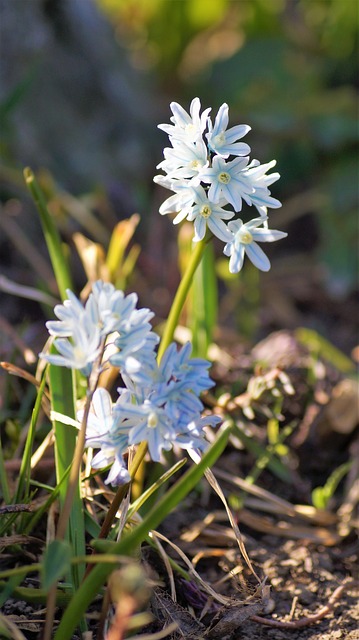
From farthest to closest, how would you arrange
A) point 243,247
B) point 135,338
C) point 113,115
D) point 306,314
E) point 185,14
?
1. point 185,14
2. point 113,115
3. point 306,314
4. point 243,247
5. point 135,338

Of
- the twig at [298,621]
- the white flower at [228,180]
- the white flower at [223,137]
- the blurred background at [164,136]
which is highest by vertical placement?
the blurred background at [164,136]

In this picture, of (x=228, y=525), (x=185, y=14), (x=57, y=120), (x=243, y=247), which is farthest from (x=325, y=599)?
(x=185, y=14)

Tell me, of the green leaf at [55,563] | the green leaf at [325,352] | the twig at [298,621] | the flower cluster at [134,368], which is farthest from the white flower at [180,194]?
the green leaf at [325,352]

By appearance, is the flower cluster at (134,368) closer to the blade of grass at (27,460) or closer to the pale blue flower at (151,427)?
the pale blue flower at (151,427)

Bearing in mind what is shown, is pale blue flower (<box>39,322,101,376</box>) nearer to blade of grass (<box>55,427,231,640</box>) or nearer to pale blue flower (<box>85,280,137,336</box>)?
pale blue flower (<box>85,280,137,336</box>)

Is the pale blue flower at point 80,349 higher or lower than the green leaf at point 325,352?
lower

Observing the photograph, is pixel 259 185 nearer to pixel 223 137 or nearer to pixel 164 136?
pixel 223 137

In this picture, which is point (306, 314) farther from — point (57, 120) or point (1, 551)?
point (1, 551)

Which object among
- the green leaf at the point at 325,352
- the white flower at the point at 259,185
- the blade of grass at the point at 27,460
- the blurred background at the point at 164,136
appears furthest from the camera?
the blurred background at the point at 164,136

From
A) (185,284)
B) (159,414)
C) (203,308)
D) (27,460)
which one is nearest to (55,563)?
(159,414)
